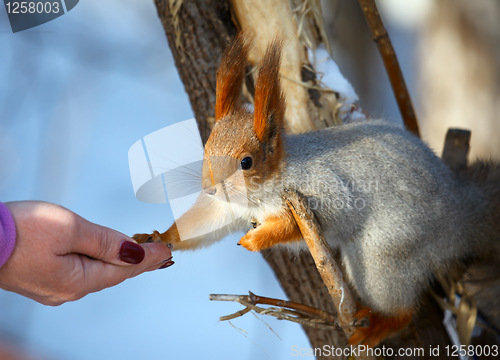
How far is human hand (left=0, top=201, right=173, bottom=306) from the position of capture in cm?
77

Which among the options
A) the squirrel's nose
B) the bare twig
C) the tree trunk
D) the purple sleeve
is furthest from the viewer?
the bare twig

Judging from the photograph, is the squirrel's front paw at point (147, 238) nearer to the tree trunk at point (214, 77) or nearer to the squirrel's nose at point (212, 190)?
the squirrel's nose at point (212, 190)

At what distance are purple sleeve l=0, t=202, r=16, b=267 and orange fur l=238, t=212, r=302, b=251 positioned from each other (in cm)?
45

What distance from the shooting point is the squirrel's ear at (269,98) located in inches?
34.3

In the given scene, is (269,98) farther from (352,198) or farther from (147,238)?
(147,238)

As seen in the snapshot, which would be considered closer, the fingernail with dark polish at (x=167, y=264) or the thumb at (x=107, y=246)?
the thumb at (x=107, y=246)

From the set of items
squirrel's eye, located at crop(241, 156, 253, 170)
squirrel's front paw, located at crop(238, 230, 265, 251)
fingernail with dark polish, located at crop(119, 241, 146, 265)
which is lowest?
squirrel's front paw, located at crop(238, 230, 265, 251)

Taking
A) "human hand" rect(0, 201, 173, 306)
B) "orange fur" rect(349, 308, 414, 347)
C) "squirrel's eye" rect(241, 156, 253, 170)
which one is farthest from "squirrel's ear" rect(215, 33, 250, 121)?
"orange fur" rect(349, 308, 414, 347)

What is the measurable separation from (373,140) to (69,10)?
2.91 ft

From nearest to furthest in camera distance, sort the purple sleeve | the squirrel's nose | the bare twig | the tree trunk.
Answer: the purple sleeve
the squirrel's nose
the tree trunk
the bare twig

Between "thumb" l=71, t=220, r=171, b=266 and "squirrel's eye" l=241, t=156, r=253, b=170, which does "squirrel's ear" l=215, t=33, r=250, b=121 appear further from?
"thumb" l=71, t=220, r=171, b=266

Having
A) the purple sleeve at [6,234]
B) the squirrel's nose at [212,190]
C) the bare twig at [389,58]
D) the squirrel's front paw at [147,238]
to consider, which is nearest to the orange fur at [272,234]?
the squirrel's nose at [212,190]

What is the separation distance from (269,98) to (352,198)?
0.31 m

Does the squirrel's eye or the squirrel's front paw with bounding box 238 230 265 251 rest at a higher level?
the squirrel's eye
